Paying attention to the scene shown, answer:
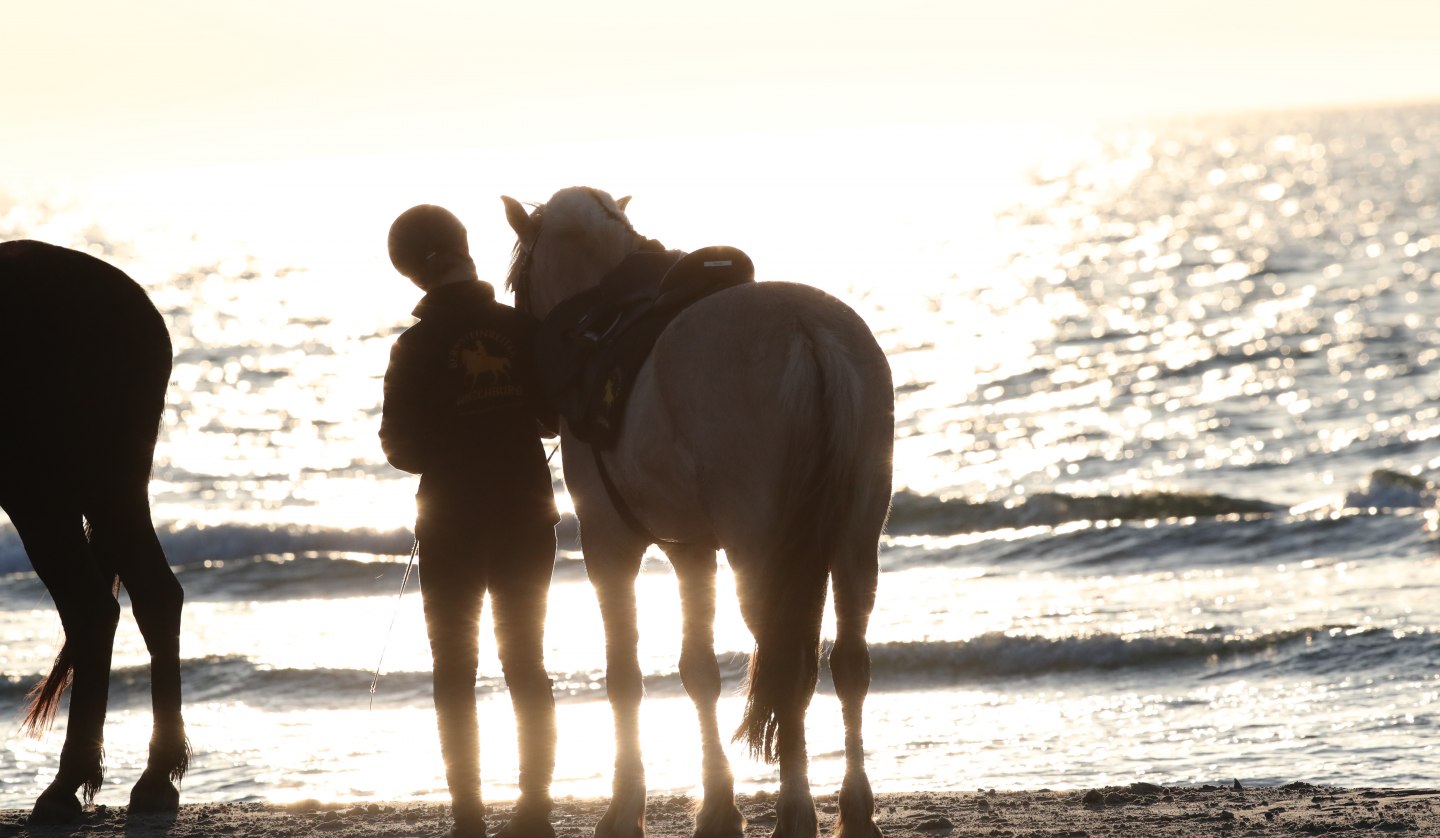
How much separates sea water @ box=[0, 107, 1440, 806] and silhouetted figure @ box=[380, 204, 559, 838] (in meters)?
1.65

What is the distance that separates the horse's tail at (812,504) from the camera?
4434 mm

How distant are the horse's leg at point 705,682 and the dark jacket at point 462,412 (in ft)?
1.68

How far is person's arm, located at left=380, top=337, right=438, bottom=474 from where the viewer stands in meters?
4.76

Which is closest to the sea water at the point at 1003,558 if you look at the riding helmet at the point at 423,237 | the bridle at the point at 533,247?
the bridle at the point at 533,247

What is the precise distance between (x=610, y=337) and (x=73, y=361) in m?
2.09

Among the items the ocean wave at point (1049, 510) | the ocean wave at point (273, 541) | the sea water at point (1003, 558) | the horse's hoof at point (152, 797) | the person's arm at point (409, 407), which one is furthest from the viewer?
the ocean wave at point (1049, 510)

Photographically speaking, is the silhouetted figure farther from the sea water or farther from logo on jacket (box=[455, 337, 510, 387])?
the sea water

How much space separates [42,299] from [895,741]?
14.3 ft

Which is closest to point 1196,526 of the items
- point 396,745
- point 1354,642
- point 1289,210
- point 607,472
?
point 1354,642

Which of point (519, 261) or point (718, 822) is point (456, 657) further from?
point (519, 261)

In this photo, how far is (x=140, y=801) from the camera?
229 inches

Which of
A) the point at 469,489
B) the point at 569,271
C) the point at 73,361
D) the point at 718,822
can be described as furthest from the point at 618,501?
the point at 73,361

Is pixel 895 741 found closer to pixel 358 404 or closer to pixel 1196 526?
pixel 1196 526

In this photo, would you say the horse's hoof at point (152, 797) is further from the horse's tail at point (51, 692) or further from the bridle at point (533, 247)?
the bridle at point (533, 247)
